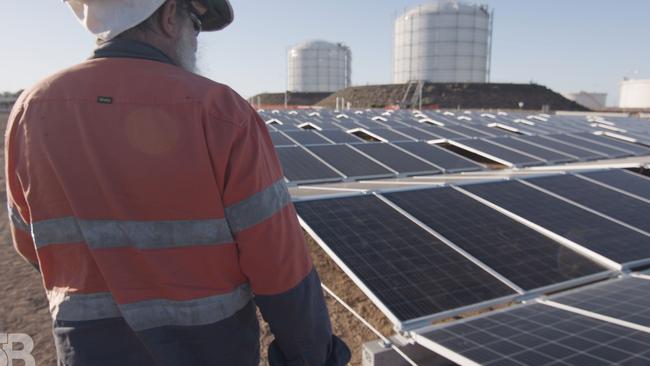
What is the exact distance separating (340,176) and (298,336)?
22.8ft

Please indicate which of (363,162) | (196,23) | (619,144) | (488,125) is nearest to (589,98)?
(488,125)

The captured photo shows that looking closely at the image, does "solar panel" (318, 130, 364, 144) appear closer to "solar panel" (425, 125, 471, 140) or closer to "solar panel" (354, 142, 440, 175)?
"solar panel" (354, 142, 440, 175)

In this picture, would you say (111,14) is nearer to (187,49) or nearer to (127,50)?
(127,50)

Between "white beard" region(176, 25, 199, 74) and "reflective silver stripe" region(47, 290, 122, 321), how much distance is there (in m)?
1.08

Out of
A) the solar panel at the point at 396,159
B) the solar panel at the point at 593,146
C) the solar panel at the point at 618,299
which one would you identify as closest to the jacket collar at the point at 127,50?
the solar panel at the point at 618,299

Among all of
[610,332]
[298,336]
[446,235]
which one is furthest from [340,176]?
[298,336]

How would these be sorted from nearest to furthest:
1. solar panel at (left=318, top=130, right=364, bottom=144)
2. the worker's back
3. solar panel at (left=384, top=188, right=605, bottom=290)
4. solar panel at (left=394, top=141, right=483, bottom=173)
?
the worker's back < solar panel at (left=384, top=188, right=605, bottom=290) < solar panel at (left=394, top=141, right=483, bottom=173) < solar panel at (left=318, top=130, right=364, bottom=144)

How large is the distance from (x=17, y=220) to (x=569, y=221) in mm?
5132

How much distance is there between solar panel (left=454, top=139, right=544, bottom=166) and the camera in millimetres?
10617

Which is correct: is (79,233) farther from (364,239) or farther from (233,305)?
(364,239)

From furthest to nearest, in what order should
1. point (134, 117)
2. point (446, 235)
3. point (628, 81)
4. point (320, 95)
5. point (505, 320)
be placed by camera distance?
1. point (320, 95)
2. point (628, 81)
3. point (446, 235)
4. point (505, 320)
5. point (134, 117)

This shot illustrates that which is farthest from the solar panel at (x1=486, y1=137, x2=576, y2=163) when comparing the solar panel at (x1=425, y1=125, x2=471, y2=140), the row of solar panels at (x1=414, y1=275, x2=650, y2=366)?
the row of solar panels at (x1=414, y1=275, x2=650, y2=366)

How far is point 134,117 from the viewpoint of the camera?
1672 mm

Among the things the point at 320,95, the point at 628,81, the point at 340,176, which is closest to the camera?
the point at 340,176
